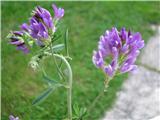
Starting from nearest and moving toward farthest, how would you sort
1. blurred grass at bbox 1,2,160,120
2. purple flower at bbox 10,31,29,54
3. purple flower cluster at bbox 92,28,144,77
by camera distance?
purple flower cluster at bbox 92,28,144,77 → purple flower at bbox 10,31,29,54 → blurred grass at bbox 1,2,160,120

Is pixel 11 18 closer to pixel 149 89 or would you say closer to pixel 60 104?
pixel 60 104

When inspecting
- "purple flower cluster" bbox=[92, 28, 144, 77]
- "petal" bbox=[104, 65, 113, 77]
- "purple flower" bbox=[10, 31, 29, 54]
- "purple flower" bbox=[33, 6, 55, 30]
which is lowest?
"petal" bbox=[104, 65, 113, 77]

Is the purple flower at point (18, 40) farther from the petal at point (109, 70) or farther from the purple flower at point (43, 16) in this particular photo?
the petal at point (109, 70)

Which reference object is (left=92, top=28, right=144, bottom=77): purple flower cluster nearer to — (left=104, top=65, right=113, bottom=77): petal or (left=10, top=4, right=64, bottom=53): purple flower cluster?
(left=104, top=65, right=113, bottom=77): petal

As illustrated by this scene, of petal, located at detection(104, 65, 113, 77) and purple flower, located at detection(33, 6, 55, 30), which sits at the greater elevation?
purple flower, located at detection(33, 6, 55, 30)

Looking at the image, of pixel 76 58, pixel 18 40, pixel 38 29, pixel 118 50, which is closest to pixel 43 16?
pixel 38 29

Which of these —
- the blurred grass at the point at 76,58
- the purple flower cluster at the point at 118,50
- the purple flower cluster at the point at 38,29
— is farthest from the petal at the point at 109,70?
the blurred grass at the point at 76,58

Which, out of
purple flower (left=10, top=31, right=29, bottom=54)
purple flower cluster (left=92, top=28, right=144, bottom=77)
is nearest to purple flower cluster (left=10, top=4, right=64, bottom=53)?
purple flower (left=10, top=31, right=29, bottom=54)

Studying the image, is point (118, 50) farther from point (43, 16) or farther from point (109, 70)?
point (43, 16)
